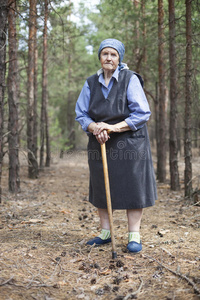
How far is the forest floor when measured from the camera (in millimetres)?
2658

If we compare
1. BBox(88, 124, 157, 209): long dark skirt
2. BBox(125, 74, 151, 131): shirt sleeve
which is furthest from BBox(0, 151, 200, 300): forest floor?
BBox(125, 74, 151, 131): shirt sleeve

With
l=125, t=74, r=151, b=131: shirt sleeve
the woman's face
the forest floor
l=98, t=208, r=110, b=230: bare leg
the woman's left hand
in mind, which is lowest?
the forest floor

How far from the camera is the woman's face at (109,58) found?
3.51 m

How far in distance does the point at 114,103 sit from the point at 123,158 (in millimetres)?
670

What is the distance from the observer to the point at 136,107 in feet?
11.4

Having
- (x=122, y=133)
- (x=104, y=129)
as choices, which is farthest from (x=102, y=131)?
(x=122, y=133)

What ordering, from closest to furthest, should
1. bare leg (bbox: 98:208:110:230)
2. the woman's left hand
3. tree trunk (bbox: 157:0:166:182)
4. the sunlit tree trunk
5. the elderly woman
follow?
the woman's left hand
the elderly woman
bare leg (bbox: 98:208:110:230)
the sunlit tree trunk
tree trunk (bbox: 157:0:166:182)

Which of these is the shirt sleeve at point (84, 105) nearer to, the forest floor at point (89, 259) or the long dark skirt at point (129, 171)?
the long dark skirt at point (129, 171)

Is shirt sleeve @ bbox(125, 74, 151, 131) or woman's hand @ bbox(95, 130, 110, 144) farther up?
shirt sleeve @ bbox(125, 74, 151, 131)

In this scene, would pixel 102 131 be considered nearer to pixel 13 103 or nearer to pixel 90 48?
pixel 13 103

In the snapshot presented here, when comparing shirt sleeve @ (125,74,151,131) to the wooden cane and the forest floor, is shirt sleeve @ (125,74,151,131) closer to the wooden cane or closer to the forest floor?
the wooden cane

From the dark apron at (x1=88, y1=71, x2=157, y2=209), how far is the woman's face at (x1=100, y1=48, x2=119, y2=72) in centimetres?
18

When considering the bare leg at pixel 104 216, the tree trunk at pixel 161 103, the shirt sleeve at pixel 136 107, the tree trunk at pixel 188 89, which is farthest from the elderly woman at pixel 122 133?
the tree trunk at pixel 161 103

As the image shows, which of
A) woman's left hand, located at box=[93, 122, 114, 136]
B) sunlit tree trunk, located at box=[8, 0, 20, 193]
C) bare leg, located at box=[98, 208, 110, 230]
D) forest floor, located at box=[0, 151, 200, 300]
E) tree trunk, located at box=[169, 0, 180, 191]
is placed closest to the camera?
forest floor, located at box=[0, 151, 200, 300]
